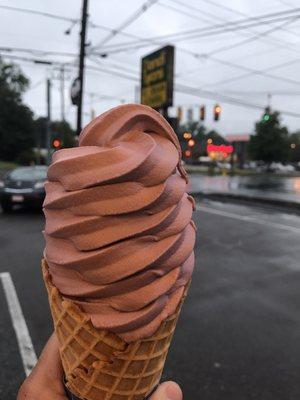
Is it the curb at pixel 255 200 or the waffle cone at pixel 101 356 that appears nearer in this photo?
the waffle cone at pixel 101 356

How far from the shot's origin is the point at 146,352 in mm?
1520

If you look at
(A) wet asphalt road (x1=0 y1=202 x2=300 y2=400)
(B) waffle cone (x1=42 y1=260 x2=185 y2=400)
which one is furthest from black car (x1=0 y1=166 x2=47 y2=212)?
(B) waffle cone (x1=42 y1=260 x2=185 y2=400)

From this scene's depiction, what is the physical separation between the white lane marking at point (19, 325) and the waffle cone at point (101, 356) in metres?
2.21

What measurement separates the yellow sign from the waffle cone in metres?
17.0

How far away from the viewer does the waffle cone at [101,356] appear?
146cm

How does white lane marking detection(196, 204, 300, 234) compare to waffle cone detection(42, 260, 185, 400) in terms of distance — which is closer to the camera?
waffle cone detection(42, 260, 185, 400)


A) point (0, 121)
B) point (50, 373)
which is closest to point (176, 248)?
point (50, 373)

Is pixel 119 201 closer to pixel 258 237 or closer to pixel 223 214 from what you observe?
pixel 258 237

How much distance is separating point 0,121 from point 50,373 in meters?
62.0

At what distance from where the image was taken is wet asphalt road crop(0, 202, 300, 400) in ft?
11.2

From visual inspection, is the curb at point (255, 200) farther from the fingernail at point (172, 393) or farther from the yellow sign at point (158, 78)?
the fingernail at point (172, 393)

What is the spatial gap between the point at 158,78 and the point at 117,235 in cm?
1824

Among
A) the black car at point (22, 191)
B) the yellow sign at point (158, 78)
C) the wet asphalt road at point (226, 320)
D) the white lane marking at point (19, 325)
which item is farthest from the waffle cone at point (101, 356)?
the yellow sign at point (158, 78)

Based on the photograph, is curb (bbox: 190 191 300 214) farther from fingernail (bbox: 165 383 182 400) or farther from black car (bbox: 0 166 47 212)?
fingernail (bbox: 165 383 182 400)
